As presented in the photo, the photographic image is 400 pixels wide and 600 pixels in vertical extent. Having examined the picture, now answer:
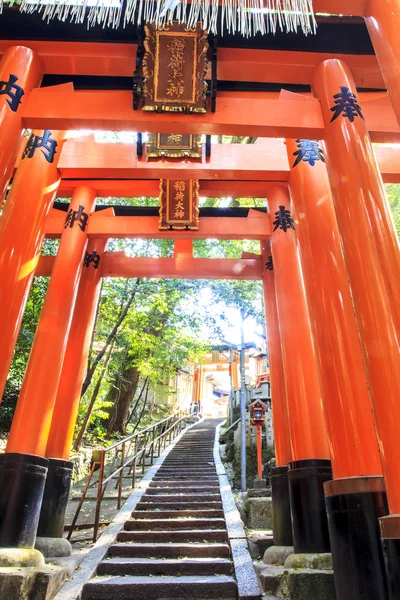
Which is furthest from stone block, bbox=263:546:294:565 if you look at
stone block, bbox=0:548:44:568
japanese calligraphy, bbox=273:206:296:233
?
japanese calligraphy, bbox=273:206:296:233

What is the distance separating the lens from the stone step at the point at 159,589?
4.14m

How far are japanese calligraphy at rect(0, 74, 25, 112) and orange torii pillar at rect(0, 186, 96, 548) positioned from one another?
2384mm

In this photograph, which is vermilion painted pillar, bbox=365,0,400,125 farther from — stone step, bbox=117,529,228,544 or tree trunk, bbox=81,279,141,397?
tree trunk, bbox=81,279,141,397

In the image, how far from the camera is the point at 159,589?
4191 millimetres

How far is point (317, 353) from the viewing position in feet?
13.1

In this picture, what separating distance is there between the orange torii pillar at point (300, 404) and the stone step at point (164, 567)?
1056 mm

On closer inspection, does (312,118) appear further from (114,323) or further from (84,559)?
(114,323)

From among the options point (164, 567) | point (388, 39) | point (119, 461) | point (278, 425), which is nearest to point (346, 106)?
point (388, 39)

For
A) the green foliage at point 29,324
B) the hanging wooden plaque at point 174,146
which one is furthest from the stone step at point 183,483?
the hanging wooden plaque at point 174,146

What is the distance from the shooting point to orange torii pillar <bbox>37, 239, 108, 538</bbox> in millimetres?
5246

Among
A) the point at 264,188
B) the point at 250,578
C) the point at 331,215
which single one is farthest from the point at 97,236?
the point at 250,578

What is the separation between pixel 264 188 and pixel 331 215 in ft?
8.65

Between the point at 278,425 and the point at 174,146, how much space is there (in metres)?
4.32

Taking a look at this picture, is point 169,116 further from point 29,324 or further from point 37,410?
point 29,324
